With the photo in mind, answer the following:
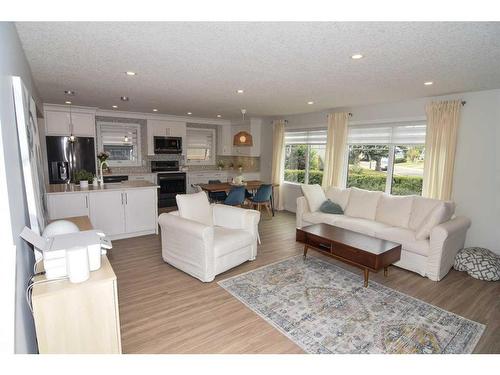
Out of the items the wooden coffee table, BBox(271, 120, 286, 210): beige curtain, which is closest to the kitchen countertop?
the wooden coffee table

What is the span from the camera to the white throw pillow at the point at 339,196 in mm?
4836

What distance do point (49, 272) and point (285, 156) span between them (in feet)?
20.2

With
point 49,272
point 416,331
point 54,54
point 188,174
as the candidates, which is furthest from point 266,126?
point 49,272

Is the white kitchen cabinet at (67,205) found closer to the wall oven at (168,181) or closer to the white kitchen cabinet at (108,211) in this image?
the white kitchen cabinet at (108,211)

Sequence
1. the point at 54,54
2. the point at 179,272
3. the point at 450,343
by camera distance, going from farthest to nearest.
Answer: the point at 179,272 < the point at 54,54 < the point at 450,343

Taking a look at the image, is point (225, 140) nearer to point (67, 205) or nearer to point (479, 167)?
point (67, 205)

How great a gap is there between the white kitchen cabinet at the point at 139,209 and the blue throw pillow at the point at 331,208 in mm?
3076

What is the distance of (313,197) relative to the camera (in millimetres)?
4867

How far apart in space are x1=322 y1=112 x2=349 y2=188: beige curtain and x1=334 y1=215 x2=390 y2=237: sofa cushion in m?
1.42

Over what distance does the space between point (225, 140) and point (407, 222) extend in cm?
569

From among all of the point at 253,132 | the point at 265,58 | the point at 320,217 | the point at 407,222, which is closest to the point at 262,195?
the point at 320,217

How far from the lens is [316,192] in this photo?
16.2 ft
